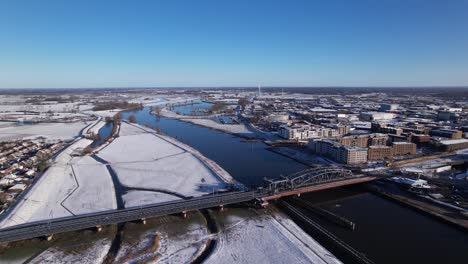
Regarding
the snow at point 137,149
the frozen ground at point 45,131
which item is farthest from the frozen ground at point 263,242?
the frozen ground at point 45,131

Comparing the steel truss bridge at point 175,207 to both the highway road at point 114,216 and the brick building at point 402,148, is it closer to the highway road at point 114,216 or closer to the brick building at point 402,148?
the highway road at point 114,216

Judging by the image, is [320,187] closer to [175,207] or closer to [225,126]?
[175,207]

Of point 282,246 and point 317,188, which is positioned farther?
point 317,188

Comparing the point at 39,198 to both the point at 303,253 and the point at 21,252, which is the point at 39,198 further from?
the point at 303,253

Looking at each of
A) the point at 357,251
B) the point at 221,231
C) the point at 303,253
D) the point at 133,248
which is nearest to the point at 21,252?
the point at 133,248

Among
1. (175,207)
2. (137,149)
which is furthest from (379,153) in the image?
(137,149)

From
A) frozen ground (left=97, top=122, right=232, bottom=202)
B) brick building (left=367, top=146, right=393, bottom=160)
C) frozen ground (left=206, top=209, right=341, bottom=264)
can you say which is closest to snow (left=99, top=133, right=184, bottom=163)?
frozen ground (left=97, top=122, right=232, bottom=202)

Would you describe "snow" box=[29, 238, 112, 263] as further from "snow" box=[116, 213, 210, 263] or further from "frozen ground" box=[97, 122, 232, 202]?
"frozen ground" box=[97, 122, 232, 202]
